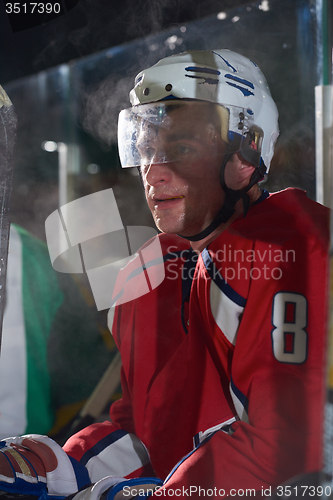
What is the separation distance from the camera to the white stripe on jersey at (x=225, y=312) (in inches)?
34.6

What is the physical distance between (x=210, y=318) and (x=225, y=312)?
0.16 feet

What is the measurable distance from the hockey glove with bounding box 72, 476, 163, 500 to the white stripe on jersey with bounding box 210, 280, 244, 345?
0.35m

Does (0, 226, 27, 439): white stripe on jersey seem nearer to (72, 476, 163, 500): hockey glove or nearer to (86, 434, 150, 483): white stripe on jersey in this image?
(86, 434, 150, 483): white stripe on jersey

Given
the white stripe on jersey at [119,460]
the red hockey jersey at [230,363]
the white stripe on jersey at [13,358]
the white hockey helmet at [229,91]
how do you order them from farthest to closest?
the white stripe on jersey at [13,358]
the white stripe on jersey at [119,460]
the white hockey helmet at [229,91]
the red hockey jersey at [230,363]

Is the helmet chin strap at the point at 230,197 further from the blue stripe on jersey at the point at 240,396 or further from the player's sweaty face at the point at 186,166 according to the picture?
→ the blue stripe on jersey at the point at 240,396

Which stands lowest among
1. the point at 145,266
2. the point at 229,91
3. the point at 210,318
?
the point at 210,318

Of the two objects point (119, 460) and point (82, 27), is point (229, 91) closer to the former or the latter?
point (82, 27)

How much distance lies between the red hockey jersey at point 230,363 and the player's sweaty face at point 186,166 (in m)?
0.08

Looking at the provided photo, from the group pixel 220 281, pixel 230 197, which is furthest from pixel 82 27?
pixel 220 281

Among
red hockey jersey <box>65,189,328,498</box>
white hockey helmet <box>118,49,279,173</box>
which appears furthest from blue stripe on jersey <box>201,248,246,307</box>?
white hockey helmet <box>118,49,279,173</box>

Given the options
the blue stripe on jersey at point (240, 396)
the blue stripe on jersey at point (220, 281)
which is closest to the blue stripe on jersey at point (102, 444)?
the blue stripe on jersey at point (240, 396)

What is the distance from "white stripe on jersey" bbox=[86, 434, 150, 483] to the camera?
1.06m

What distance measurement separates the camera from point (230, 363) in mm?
909

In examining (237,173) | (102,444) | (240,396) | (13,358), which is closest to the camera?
(240,396)
